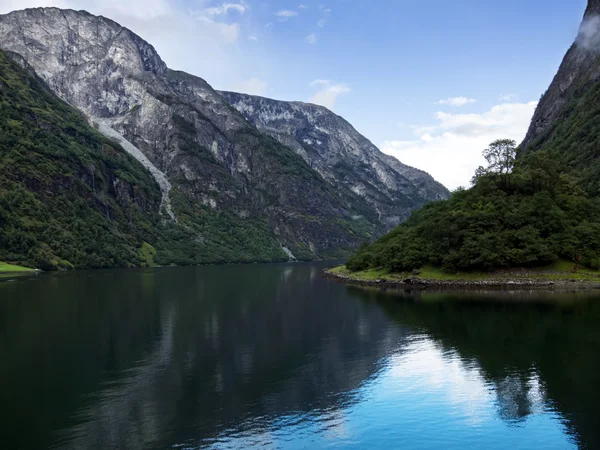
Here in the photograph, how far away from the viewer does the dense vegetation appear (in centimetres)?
10138

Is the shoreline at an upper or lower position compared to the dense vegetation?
lower

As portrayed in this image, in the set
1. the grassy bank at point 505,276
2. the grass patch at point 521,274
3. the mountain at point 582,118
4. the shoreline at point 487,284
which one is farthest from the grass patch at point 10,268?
the mountain at point 582,118

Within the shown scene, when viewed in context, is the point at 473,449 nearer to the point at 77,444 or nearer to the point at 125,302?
the point at 77,444

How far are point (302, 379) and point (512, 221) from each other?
87.3 m

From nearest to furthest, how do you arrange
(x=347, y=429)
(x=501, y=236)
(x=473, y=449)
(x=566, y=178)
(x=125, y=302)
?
(x=473, y=449) → (x=347, y=429) → (x=125, y=302) → (x=501, y=236) → (x=566, y=178)

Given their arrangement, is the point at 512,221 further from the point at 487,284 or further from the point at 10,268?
the point at 10,268

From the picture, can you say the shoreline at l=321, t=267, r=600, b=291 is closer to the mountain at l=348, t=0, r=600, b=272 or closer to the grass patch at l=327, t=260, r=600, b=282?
the grass patch at l=327, t=260, r=600, b=282

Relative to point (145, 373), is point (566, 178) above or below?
above

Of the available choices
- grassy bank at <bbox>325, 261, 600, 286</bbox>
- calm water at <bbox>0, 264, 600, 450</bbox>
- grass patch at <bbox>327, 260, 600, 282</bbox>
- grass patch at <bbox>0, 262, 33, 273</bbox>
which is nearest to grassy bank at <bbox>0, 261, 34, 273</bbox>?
grass patch at <bbox>0, 262, 33, 273</bbox>

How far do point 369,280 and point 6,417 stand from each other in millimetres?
101382

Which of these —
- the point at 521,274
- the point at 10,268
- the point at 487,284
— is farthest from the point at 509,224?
the point at 10,268

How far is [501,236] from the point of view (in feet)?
346

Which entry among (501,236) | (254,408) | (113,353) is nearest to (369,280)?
(501,236)

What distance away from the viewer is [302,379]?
121ft
